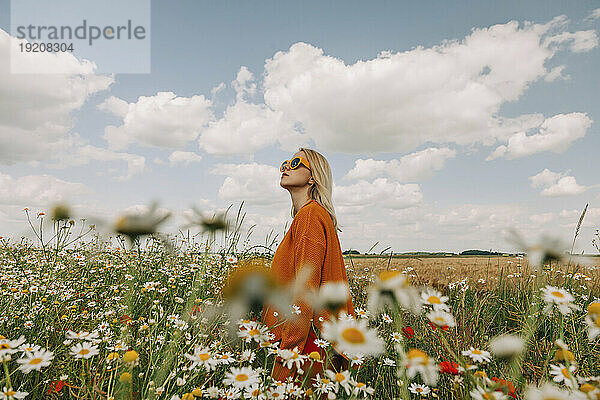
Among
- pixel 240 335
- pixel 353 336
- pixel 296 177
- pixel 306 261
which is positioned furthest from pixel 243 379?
pixel 296 177

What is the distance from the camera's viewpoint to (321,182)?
3615 millimetres

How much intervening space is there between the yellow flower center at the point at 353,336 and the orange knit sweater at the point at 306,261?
1.41 m

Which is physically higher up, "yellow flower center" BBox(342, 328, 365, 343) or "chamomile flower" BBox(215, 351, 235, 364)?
"yellow flower center" BBox(342, 328, 365, 343)

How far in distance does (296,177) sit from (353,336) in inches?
96.2

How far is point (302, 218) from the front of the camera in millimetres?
3119

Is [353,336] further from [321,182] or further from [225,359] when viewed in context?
[321,182]

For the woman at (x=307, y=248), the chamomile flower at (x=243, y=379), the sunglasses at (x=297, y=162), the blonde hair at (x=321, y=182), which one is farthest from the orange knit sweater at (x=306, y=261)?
the chamomile flower at (x=243, y=379)

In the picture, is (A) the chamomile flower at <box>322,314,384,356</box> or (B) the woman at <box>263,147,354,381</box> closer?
(A) the chamomile flower at <box>322,314,384,356</box>

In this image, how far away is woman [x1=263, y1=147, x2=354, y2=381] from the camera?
2658mm

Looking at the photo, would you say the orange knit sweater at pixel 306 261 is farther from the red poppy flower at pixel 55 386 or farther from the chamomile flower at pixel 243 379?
the red poppy flower at pixel 55 386

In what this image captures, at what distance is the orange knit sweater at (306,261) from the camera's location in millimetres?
2656

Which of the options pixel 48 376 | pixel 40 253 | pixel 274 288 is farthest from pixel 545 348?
pixel 40 253

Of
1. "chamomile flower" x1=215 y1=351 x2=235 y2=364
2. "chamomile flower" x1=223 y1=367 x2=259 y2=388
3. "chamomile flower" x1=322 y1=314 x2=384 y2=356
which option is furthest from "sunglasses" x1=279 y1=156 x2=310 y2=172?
"chamomile flower" x1=322 y1=314 x2=384 y2=356

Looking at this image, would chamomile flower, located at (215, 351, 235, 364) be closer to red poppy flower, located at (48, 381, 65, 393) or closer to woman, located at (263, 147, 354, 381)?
woman, located at (263, 147, 354, 381)
